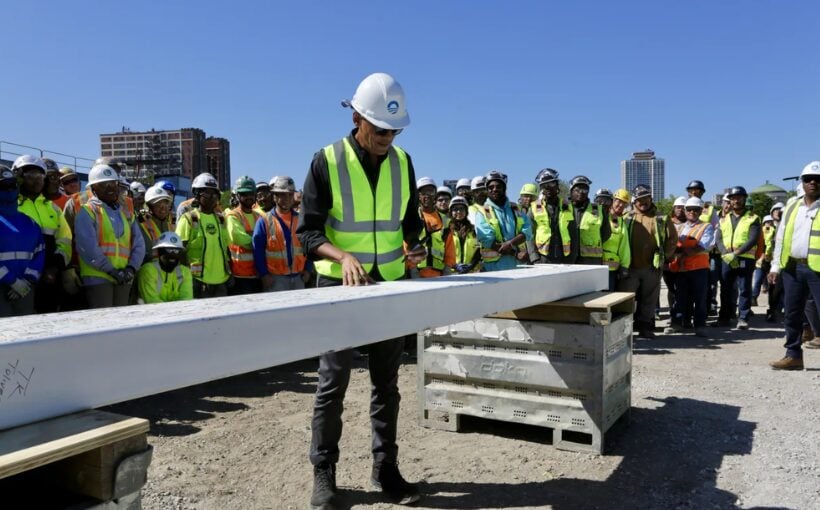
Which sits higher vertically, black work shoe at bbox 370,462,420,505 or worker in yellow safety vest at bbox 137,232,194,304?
worker in yellow safety vest at bbox 137,232,194,304

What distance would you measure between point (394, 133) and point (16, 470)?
2.26 metres

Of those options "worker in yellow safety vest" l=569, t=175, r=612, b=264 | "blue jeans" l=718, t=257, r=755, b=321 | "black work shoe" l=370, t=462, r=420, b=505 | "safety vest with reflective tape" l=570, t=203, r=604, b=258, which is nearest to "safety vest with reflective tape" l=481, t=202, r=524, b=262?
"worker in yellow safety vest" l=569, t=175, r=612, b=264

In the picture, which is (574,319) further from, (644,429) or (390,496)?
(390,496)

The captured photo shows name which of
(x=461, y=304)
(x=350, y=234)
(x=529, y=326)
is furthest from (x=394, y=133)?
(x=529, y=326)

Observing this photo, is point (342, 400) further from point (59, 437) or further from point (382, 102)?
point (59, 437)

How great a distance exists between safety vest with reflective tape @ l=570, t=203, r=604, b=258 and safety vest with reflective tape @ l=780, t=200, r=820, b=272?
7.10ft

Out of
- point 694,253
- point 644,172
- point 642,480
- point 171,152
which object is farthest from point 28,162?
point 644,172

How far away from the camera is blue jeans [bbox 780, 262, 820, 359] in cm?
634

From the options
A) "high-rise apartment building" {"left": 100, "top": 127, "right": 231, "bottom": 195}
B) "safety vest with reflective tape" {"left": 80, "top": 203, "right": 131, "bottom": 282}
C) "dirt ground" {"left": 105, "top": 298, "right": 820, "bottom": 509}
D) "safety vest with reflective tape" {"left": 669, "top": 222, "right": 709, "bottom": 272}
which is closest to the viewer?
"dirt ground" {"left": 105, "top": 298, "right": 820, "bottom": 509}

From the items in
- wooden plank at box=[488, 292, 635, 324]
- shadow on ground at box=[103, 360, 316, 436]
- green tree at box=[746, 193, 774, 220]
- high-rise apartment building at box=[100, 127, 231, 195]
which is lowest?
shadow on ground at box=[103, 360, 316, 436]

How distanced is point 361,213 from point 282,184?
443 cm

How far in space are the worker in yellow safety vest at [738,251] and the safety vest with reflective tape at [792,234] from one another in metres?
3.47

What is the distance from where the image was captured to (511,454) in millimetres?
3969

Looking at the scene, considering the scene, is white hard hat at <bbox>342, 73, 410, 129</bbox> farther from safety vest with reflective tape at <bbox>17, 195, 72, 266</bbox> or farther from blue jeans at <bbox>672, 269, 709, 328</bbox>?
blue jeans at <bbox>672, 269, 709, 328</bbox>
